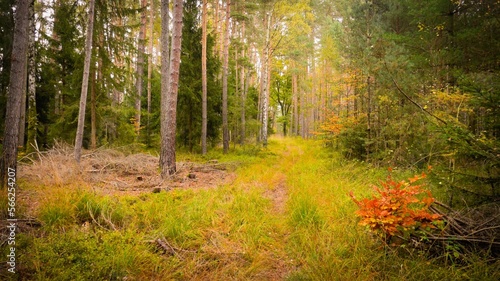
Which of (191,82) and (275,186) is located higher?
(191,82)

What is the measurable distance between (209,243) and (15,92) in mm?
4720

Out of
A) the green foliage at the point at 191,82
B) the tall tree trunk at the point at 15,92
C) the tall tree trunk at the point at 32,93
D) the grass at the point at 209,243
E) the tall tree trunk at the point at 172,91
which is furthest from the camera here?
the green foliage at the point at 191,82

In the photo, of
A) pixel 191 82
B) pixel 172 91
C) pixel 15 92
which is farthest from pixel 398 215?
pixel 191 82

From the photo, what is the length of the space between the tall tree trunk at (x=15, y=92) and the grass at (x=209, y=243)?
0.77 m

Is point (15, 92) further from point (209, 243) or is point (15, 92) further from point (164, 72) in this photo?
point (209, 243)

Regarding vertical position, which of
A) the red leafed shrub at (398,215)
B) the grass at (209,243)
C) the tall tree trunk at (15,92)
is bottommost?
the grass at (209,243)

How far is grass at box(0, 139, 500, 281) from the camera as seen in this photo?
254 cm

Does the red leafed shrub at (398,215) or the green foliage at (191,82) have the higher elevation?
the green foliage at (191,82)

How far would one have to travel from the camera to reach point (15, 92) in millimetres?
4383

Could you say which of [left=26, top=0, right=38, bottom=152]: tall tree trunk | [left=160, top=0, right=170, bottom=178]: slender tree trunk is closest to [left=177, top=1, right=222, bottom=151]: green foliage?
[left=160, top=0, right=170, bottom=178]: slender tree trunk

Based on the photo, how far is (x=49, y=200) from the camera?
3.71 meters

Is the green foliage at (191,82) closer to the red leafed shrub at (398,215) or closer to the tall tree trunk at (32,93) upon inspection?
the tall tree trunk at (32,93)

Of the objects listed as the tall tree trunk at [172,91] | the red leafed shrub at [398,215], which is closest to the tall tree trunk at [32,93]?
the tall tree trunk at [172,91]

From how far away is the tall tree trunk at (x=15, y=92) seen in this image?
14.3 feet
